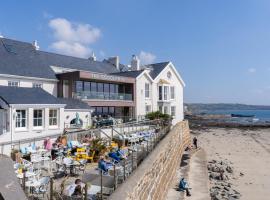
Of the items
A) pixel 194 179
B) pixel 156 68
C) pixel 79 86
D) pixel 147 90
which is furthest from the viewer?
pixel 156 68

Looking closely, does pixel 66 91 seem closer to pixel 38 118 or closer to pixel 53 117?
pixel 53 117

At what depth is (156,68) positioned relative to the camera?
45.0 meters

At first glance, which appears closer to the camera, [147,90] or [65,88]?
[65,88]

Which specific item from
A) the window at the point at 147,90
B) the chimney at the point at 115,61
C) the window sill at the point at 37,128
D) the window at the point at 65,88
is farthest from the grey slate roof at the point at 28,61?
the chimney at the point at 115,61

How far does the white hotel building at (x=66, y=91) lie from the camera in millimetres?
20750

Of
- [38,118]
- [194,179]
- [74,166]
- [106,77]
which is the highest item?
[106,77]

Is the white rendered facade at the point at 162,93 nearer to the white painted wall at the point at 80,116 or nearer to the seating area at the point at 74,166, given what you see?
the white painted wall at the point at 80,116

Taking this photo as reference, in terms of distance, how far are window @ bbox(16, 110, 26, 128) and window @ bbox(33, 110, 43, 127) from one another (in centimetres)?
78

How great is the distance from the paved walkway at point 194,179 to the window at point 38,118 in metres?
10.2

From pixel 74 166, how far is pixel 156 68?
112 feet

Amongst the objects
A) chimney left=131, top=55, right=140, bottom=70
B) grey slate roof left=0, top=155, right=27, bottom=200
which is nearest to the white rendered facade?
chimney left=131, top=55, right=140, bottom=70

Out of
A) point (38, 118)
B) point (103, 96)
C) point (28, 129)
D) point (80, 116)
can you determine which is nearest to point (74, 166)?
point (28, 129)

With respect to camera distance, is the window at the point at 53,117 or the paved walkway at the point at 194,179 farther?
the window at the point at 53,117

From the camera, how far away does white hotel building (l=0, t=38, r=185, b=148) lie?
20750mm
